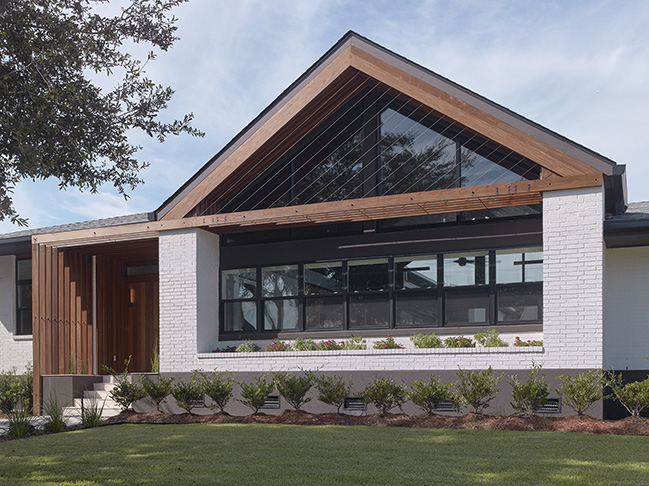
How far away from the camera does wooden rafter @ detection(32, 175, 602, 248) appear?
1157cm

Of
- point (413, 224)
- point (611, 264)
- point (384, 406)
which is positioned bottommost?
point (384, 406)

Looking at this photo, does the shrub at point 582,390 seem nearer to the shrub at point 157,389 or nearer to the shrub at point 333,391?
the shrub at point 333,391

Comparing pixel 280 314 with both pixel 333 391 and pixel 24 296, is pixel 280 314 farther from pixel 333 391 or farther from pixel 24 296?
pixel 24 296

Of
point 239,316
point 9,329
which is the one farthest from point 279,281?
point 9,329

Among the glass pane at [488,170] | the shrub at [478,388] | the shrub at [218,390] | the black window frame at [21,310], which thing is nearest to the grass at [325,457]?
the shrub at [478,388]

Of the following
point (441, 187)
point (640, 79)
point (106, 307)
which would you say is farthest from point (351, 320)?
point (640, 79)

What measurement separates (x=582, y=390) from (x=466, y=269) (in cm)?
342

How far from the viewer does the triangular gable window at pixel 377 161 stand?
13141mm

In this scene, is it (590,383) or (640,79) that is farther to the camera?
(640,79)

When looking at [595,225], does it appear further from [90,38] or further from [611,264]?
[90,38]

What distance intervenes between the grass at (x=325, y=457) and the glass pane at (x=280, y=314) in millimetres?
4028

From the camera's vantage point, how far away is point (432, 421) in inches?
430

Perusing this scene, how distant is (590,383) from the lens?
10648 mm

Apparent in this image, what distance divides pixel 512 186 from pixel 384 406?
14.7ft
